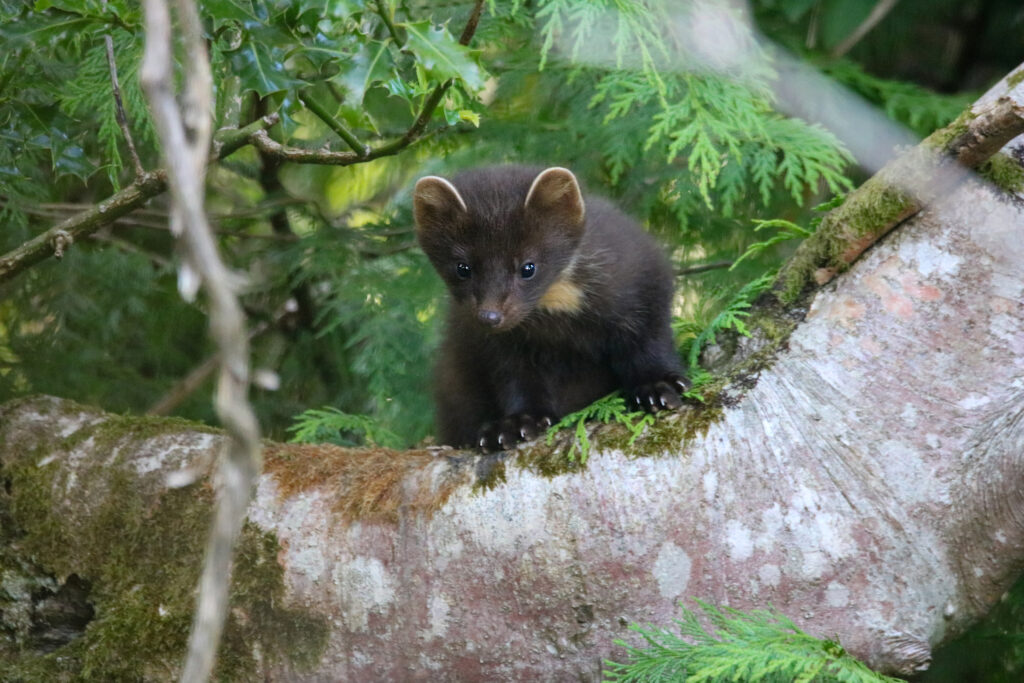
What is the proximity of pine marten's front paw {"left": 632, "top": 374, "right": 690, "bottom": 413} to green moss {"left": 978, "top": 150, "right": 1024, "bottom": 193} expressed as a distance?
1317mm

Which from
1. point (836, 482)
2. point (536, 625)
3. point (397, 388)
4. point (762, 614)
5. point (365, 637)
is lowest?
point (397, 388)

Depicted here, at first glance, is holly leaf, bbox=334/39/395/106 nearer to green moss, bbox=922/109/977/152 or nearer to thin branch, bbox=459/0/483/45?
thin branch, bbox=459/0/483/45

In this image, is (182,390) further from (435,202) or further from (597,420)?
(597,420)

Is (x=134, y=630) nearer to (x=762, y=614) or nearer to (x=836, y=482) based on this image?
(x=762, y=614)

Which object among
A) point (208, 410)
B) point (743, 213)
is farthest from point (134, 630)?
point (743, 213)

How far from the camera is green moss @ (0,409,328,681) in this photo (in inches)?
141

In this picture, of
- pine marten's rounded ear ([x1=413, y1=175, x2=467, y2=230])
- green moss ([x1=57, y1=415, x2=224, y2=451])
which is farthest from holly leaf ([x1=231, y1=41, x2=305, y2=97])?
green moss ([x1=57, y1=415, x2=224, y2=451])

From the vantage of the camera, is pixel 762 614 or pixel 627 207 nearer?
pixel 762 614

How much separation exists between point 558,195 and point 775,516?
174 cm

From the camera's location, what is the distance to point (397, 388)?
19.4 feet

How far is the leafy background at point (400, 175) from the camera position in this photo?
4410 millimetres

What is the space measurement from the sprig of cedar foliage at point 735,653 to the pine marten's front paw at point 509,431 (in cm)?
106

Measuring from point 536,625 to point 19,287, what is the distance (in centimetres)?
432

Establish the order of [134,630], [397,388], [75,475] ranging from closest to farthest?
[134,630] < [75,475] < [397,388]
